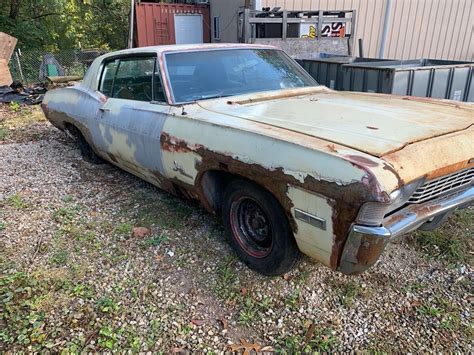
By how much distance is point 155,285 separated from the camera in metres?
2.78

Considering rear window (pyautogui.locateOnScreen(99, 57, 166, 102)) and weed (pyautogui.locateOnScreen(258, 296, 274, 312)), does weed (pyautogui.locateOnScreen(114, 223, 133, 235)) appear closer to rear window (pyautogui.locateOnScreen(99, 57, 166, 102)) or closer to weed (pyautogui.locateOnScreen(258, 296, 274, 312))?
rear window (pyautogui.locateOnScreen(99, 57, 166, 102))

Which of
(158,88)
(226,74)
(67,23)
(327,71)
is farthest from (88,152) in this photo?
(67,23)

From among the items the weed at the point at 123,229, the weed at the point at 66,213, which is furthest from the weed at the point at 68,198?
the weed at the point at 123,229

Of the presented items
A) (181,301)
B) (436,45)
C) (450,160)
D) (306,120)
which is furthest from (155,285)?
(436,45)

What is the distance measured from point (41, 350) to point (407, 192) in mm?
2171

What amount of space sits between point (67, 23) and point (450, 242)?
23754mm

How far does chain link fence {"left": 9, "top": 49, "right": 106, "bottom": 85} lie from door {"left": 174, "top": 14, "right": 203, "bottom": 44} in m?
3.20

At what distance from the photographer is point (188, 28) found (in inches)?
570

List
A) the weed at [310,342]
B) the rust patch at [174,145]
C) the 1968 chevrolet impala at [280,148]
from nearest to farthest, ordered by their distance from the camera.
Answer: the 1968 chevrolet impala at [280,148]
the weed at [310,342]
the rust patch at [174,145]

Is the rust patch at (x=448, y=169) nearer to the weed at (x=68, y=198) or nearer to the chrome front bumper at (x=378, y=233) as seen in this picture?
the chrome front bumper at (x=378, y=233)

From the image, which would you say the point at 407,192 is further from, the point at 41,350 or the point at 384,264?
the point at 41,350

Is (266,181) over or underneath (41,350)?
over

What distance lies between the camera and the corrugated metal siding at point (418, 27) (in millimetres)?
11531

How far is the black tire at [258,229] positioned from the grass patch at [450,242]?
1228 mm
